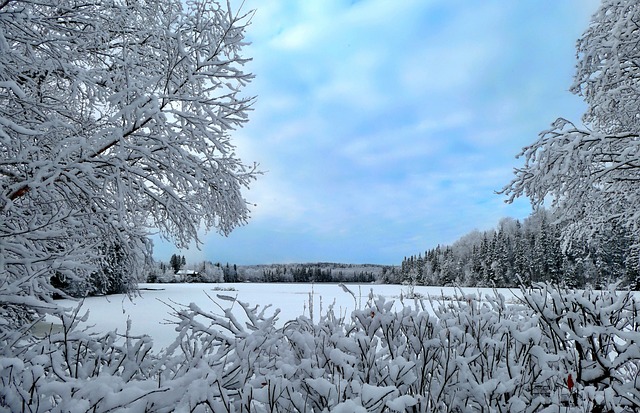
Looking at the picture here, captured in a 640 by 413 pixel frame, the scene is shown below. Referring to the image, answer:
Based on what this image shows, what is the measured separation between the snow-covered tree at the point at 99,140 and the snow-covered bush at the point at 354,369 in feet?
3.58

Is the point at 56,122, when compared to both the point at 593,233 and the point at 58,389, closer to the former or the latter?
the point at 58,389

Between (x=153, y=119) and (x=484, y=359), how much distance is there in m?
3.16

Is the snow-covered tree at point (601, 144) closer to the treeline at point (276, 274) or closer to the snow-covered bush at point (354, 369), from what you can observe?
the snow-covered bush at point (354, 369)

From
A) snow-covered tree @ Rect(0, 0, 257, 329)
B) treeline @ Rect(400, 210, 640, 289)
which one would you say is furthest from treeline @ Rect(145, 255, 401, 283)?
snow-covered tree @ Rect(0, 0, 257, 329)

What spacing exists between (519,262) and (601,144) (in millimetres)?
49275

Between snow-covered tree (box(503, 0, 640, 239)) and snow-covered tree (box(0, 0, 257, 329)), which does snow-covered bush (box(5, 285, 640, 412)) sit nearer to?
snow-covered tree (box(0, 0, 257, 329))

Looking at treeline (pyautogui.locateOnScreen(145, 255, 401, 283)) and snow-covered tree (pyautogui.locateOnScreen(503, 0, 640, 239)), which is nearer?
snow-covered tree (pyautogui.locateOnScreen(503, 0, 640, 239))

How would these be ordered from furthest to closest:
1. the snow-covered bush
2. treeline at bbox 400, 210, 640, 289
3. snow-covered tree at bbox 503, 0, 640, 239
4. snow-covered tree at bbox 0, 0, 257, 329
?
1. treeline at bbox 400, 210, 640, 289
2. snow-covered tree at bbox 503, 0, 640, 239
3. snow-covered tree at bbox 0, 0, 257, 329
4. the snow-covered bush

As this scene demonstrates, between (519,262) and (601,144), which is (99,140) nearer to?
(601,144)

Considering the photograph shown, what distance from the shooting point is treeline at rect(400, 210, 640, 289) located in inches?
1489

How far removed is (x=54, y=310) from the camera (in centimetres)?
271

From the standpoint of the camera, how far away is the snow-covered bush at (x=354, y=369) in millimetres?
1528

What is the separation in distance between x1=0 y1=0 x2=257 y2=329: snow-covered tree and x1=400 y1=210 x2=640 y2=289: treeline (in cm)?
2983

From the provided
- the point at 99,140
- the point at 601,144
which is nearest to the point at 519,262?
the point at 601,144
